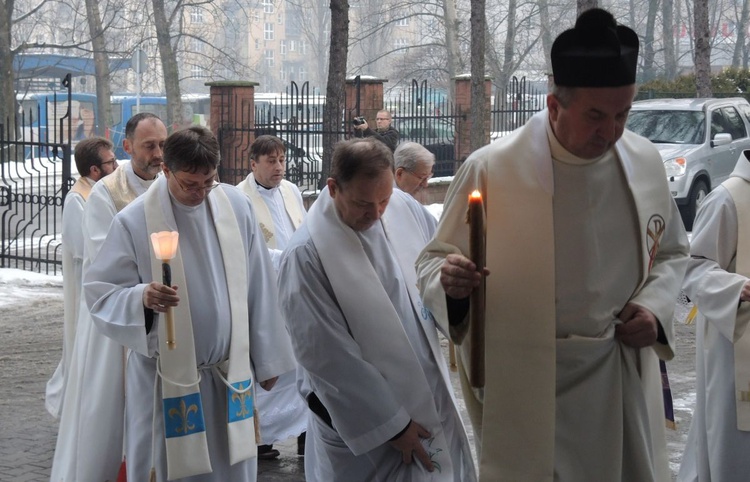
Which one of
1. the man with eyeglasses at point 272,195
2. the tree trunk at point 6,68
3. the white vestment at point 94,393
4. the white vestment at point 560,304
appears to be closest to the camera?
the white vestment at point 560,304

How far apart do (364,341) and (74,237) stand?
321cm

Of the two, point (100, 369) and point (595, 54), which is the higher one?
point (595, 54)

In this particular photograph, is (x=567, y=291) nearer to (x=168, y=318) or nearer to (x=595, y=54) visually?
(x=595, y=54)

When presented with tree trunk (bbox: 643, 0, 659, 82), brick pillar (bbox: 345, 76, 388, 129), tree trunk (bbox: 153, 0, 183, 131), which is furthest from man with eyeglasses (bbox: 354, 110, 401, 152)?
tree trunk (bbox: 643, 0, 659, 82)

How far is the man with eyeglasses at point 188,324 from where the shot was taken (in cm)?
472

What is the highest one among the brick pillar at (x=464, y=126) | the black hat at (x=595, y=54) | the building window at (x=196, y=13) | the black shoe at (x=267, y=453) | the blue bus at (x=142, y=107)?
the building window at (x=196, y=13)

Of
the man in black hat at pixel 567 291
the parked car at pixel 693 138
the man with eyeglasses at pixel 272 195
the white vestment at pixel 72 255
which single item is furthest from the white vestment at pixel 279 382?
the parked car at pixel 693 138

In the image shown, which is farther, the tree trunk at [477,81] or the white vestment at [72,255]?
the tree trunk at [477,81]

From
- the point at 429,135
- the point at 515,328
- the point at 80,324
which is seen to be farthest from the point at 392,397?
the point at 429,135

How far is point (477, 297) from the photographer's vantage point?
310cm

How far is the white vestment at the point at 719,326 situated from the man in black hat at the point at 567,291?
147cm

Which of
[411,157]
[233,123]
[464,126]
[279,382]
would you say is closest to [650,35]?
[464,126]

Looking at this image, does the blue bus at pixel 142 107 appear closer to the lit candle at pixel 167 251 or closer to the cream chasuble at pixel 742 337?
the cream chasuble at pixel 742 337

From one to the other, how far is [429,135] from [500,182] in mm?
17465
